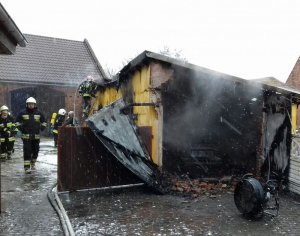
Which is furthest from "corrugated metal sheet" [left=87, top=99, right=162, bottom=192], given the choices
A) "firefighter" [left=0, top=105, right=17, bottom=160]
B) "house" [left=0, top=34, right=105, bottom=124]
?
"house" [left=0, top=34, right=105, bottom=124]

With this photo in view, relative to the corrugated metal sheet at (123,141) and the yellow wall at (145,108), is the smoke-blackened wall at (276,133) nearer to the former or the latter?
the yellow wall at (145,108)

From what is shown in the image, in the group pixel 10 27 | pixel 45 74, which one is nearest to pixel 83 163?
pixel 10 27

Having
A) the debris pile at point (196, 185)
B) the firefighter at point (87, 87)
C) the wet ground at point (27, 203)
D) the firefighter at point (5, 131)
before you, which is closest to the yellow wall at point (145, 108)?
the debris pile at point (196, 185)

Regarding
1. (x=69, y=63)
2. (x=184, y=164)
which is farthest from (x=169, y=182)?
(x=69, y=63)

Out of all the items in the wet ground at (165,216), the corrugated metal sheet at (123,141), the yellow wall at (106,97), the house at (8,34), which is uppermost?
the house at (8,34)

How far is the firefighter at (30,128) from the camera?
32.3ft

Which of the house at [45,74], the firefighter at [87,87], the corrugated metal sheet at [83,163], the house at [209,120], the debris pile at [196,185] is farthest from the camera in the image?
the house at [45,74]

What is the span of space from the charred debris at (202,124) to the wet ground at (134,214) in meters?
0.80

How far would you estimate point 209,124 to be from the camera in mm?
8422

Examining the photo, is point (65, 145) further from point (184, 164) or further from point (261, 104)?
point (261, 104)

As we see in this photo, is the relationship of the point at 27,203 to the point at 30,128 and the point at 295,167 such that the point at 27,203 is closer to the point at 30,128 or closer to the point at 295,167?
the point at 30,128

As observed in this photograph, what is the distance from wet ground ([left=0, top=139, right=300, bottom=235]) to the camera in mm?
5324

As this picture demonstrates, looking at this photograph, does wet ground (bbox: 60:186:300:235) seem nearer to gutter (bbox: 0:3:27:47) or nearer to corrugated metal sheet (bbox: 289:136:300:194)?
corrugated metal sheet (bbox: 289:136:300:194)

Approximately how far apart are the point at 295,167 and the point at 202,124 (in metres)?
2.26
